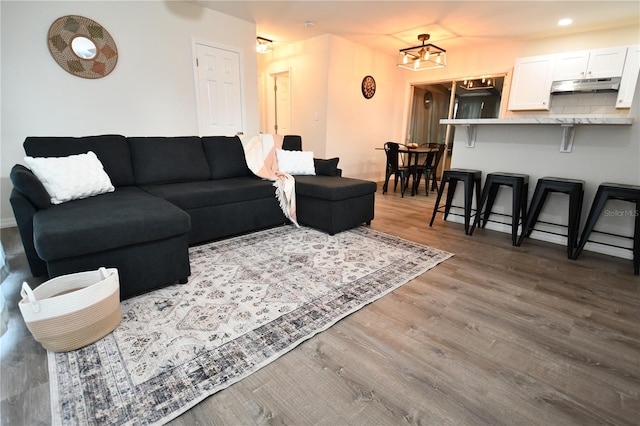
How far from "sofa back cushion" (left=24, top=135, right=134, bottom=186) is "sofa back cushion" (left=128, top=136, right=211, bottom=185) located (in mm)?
82

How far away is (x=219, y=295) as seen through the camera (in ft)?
6.03

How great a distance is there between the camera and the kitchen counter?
236 cm

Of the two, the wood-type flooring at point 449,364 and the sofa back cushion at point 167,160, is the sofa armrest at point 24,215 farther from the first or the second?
the sofa back cushion at point 167,160

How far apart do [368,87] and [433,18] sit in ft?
6.14

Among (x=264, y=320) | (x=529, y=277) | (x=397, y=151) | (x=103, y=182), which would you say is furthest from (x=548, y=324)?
(x=397, y=151)

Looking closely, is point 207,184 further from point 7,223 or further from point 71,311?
point 7,223

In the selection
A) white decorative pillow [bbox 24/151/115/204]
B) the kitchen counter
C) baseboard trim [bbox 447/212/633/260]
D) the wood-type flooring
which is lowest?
the wood-type flooring

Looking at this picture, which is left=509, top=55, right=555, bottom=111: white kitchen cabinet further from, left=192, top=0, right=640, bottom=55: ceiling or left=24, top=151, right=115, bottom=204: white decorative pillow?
left=24, top=151, right=115, bottom=204: white decorative pillow

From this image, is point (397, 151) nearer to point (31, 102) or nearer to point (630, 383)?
point (630, 383)

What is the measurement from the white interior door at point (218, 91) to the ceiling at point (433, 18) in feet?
1.93

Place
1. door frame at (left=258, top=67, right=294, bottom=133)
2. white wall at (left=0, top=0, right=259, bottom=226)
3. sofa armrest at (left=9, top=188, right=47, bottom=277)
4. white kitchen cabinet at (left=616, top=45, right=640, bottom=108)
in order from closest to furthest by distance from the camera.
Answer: sofa armrest at (left=9, top=188, right=47, bottom=277) < white wall at (left=0, top=0, right=259, bottom=226) < white kitchen cabinet at (left=616, top=45, right=640, bottom=108) < door frame at (left=258, top=67, right=294, bottom=133)

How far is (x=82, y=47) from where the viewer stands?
130 inches

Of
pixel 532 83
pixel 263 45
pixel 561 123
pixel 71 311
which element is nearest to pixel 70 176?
pixel 71 311

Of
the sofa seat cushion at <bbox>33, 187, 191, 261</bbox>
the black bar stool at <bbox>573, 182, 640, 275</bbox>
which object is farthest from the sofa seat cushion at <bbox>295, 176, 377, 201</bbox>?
the black bar stool at <bbox>573, 182, 640, 275</bbox>
